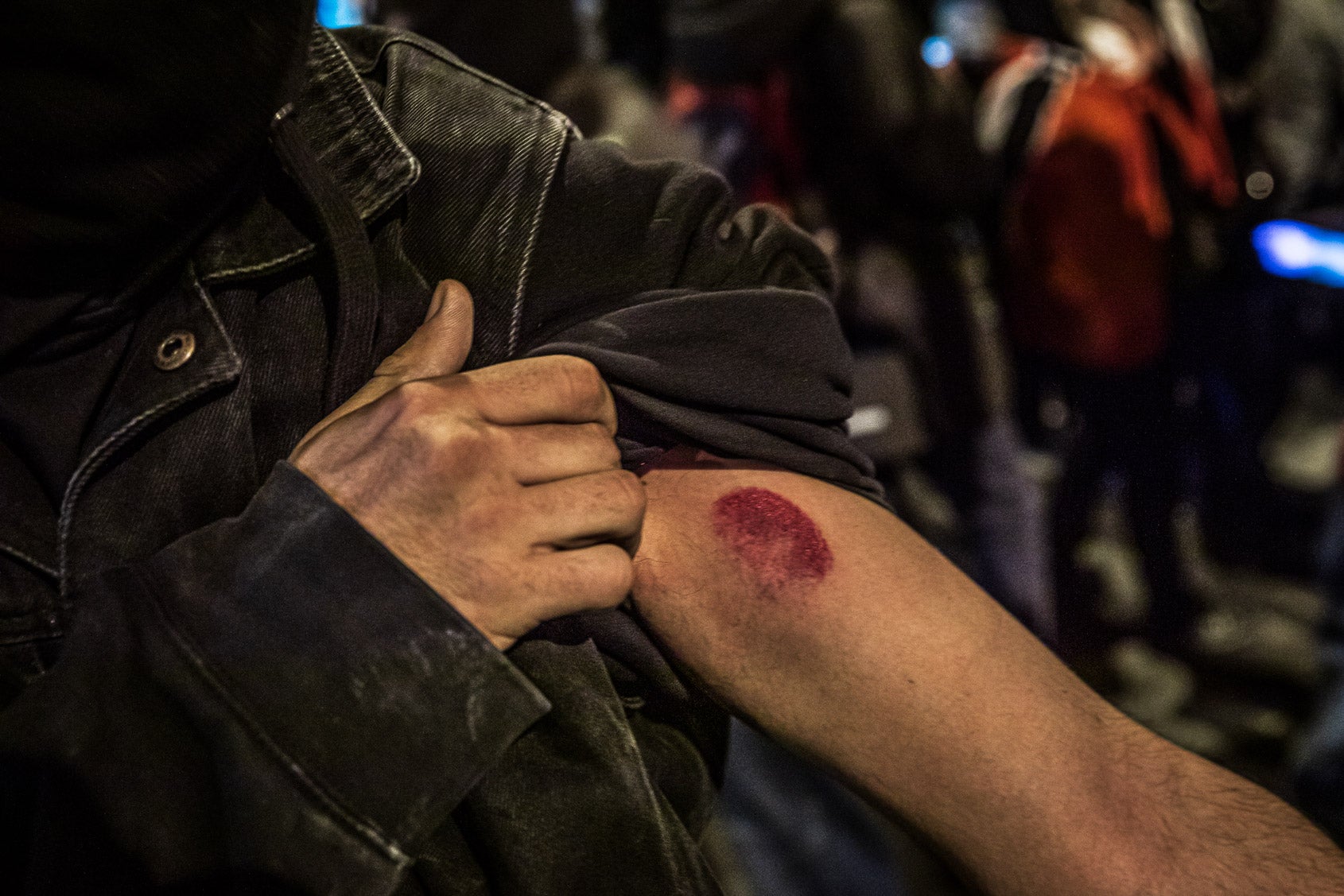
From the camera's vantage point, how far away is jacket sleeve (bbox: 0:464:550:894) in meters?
0.76

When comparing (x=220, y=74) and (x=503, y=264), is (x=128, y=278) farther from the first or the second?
(x=503, y=264)

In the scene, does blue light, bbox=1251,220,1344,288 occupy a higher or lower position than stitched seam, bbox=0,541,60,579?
lower

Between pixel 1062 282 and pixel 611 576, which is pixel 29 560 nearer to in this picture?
pixel 611 576

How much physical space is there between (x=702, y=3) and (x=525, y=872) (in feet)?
7.51

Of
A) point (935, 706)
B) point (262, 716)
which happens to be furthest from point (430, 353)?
point (935, 706)

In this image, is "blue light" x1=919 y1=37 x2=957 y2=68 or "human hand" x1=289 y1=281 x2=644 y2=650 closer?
"human hand" x1=289 y1=281 x2=644 y2=650

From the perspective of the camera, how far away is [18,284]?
34.7 inches

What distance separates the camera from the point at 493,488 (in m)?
0.84

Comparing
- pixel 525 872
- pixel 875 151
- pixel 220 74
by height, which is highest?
pixel 220 74

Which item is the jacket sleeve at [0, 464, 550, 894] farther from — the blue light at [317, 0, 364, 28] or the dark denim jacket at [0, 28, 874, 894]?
the blue light at [317, 0, 364, 28]

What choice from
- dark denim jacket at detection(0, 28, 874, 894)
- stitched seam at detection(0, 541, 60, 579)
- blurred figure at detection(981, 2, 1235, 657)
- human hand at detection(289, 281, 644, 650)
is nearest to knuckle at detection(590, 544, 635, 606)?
human hand at detection(289, 281, 644, 650)

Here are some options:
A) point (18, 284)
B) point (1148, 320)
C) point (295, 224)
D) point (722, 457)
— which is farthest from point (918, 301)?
point (18, 284)

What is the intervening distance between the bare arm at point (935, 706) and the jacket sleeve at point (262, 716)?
228mm

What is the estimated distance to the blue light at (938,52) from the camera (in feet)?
8.64
